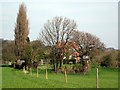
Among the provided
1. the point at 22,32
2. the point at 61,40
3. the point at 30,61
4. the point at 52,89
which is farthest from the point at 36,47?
the point at 52,89

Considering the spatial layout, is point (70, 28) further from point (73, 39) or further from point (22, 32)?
point (22, 32)

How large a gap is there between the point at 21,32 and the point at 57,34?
26376 mm

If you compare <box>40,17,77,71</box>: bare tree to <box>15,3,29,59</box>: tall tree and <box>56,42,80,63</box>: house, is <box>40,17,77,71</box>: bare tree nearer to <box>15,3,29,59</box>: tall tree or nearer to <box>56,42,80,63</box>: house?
<box>56,42,80,63</box>: house

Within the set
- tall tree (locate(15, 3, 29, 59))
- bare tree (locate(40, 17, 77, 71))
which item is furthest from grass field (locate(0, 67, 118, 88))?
tall tree (locate(15, 3, 29, 59))

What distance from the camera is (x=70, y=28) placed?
63688mm

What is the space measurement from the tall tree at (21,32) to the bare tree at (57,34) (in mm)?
20358

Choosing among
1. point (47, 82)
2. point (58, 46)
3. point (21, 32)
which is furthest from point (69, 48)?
point (47, 82)

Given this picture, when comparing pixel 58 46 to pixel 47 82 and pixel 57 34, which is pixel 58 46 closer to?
pixel 57 34

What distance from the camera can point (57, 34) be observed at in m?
62.7

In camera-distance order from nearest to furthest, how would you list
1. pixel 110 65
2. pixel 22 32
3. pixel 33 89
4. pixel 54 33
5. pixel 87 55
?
1. pixel 33 89
2. pixel 54 33
3. pixel 87 55
4. pixel 110 65
5. pixel 22 32

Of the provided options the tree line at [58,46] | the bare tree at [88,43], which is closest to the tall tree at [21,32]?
the tree line at [58,46]

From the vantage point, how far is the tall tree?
8425cm

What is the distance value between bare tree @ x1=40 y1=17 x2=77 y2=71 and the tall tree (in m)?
20.4

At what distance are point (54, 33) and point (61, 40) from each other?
7.56 ft
